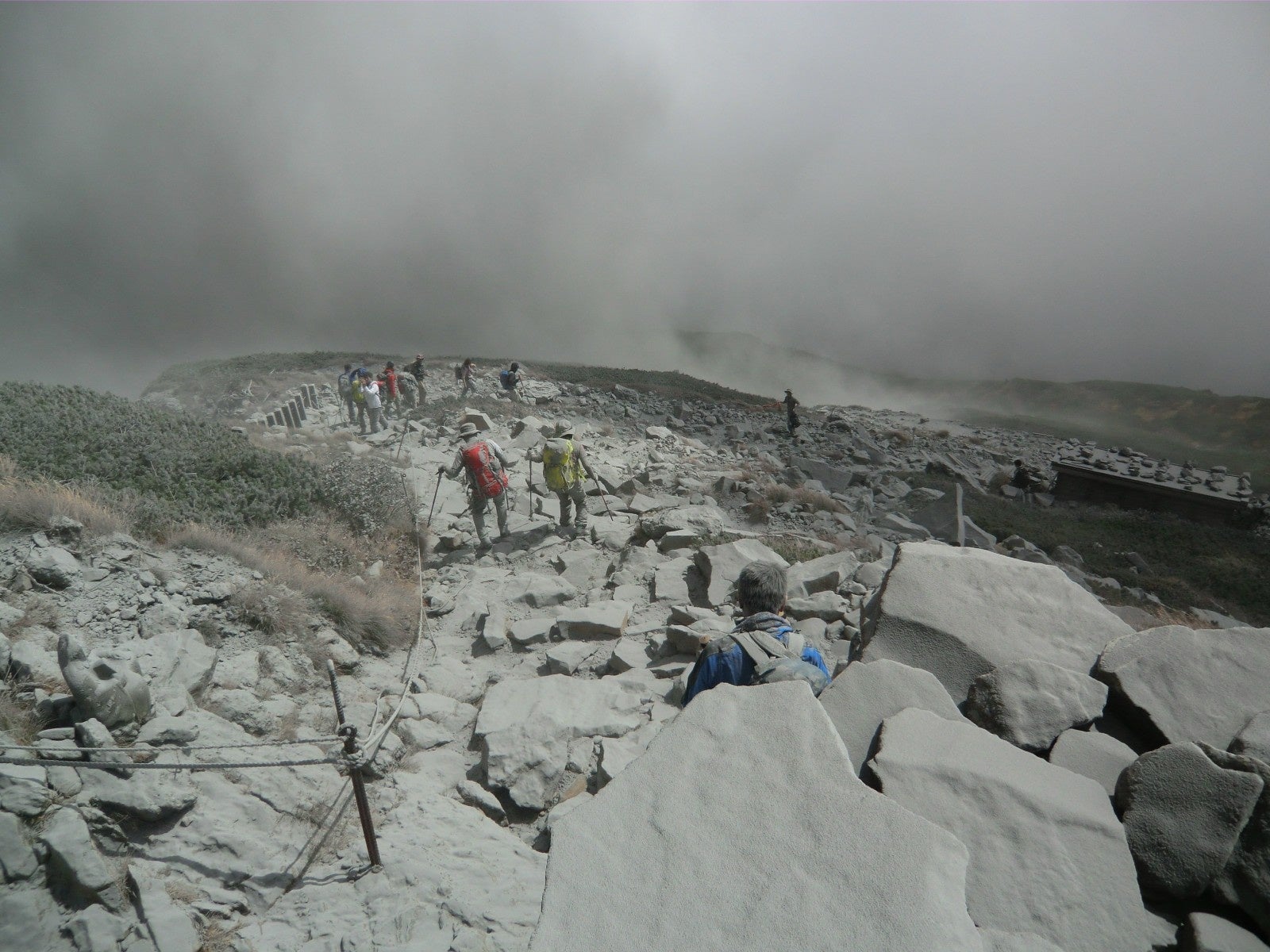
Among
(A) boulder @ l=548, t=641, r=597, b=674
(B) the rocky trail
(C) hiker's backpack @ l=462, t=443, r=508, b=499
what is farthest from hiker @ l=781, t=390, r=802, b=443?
(A) boulder @ l=548, t=641, r=597, b=674

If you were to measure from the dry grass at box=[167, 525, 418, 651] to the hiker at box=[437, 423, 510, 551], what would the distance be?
2.97 meters

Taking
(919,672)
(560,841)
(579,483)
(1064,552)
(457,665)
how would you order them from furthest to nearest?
(1064,552) → (579,483) → (457,665) → (919,672) → (560,841)

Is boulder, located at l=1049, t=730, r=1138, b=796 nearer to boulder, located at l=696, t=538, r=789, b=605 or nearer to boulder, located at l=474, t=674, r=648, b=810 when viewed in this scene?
boulder, located at l=474, t=674, r=648, b=810

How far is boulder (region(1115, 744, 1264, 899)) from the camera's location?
2457 millimetres

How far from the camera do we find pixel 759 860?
7.50ft

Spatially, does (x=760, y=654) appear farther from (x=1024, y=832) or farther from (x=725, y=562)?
(x=725, y=562)

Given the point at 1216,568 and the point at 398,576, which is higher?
the point at 398,576

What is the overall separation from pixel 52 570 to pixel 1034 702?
23.0 feet

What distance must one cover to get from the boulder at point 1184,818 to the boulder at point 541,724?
3125 millimetres

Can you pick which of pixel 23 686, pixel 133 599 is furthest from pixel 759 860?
pixel 133 599

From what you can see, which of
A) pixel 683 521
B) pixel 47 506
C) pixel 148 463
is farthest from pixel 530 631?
pixel 148 463

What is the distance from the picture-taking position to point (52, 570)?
4859 mm

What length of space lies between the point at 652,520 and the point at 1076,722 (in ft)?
23.6

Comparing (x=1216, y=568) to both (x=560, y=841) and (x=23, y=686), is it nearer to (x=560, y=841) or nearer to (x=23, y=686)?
(x=560, y=841)
